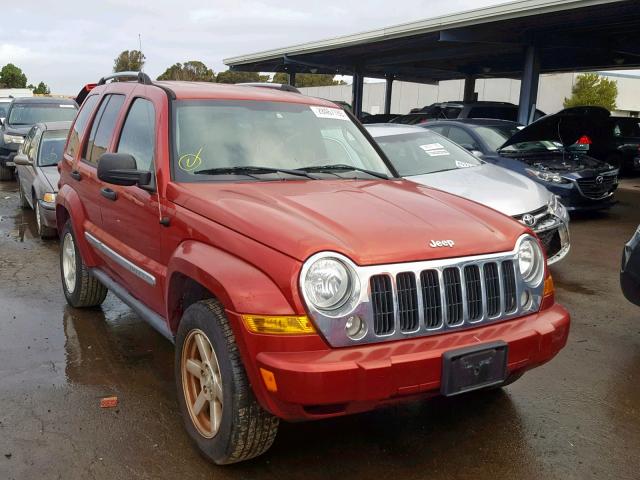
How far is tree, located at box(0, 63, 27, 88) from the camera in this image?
273 ft

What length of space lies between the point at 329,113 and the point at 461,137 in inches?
228

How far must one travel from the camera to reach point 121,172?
3.54 metres

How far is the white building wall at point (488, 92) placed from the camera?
3906 cm

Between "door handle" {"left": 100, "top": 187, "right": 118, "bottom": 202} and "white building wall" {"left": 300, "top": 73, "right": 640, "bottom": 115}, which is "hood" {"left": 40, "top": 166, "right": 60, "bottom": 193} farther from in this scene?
"white building wall" {"left": 300, "top": 73, "right": 640, "bottom": 115}

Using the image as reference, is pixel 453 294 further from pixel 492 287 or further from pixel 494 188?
pixel 494 188

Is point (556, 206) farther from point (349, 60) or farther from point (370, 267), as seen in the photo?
point (349, 60)

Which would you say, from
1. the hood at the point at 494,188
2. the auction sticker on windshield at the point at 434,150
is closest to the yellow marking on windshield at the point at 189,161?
the hood at the point at 494,188

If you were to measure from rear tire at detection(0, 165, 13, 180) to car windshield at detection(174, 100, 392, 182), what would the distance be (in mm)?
12752

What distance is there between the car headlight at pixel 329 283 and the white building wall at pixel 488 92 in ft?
120

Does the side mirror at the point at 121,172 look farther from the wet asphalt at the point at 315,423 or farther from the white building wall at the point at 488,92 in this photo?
the white building wall at the point at 488,92

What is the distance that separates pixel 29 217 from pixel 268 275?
28.3 ft

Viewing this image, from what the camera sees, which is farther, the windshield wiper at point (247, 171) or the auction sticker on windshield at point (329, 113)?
the auction sticker on windshield at point (329, 113)

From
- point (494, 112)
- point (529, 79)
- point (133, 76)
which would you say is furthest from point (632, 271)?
point (529, 79)

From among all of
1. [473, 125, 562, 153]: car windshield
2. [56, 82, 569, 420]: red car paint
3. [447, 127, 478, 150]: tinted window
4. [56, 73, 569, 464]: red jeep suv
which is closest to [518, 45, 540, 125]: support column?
[473, 125, 562, 153]: car windshield
